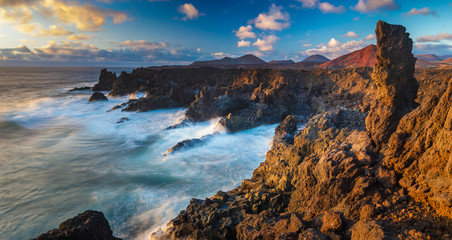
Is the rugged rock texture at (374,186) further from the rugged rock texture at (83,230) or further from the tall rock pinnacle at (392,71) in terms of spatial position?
the rugged rock texture at (83,230)

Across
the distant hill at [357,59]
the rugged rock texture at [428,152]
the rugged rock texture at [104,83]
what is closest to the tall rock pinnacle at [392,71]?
the rugged rock texture at [428,152]

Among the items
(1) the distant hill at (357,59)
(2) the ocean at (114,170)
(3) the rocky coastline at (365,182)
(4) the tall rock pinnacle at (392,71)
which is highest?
A: (1) the distant hill at (357,59)

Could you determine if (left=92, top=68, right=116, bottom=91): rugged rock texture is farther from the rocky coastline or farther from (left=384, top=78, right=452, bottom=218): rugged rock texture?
(left=384, top=78, right=452, bottom=218): rugged rock texture

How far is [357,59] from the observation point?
5850cm

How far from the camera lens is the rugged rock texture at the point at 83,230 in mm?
5918

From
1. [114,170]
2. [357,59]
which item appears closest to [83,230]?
[114,170]

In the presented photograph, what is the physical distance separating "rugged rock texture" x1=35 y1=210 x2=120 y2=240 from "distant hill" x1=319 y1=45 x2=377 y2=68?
5811 centimetres

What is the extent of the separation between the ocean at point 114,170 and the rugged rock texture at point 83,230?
2.14 m

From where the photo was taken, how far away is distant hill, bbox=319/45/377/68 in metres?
52.3

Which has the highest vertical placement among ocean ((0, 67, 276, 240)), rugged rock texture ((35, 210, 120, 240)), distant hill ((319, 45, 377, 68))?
distant hill ((319, 45, 377, 68))

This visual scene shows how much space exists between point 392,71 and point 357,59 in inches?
2413

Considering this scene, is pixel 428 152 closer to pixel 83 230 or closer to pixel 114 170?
pixel 83 230

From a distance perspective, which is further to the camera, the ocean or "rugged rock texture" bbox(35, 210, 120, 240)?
the ocean

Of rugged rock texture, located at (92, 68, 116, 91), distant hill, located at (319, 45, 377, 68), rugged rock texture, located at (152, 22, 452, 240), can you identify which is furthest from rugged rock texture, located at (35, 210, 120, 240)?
distant hill, located at (319, 45, 377, 68)
